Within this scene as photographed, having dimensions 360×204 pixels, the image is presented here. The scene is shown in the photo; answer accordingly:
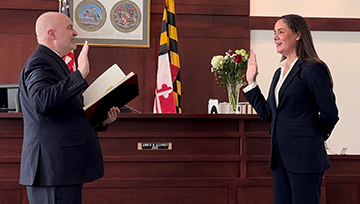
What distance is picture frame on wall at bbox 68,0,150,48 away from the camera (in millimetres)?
5871

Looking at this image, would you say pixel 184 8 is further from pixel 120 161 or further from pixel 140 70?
pixel 120 161

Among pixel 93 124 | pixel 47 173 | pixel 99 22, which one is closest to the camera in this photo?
pixel 47 173

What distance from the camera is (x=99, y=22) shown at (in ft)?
19.4

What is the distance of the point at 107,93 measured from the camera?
2.30 metres

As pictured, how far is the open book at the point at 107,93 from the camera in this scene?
231cm

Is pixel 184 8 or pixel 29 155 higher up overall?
pixel 184 8

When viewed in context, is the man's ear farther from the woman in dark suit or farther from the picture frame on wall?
the picture frame on wall

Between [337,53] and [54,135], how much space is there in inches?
203

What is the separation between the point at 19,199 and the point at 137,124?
105 cm

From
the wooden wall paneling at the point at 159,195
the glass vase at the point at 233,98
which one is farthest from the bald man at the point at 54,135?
the glass vase at the point at 233,98

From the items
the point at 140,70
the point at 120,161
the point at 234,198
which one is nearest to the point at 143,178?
the point at 120,161

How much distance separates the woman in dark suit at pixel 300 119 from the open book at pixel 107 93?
83 cm

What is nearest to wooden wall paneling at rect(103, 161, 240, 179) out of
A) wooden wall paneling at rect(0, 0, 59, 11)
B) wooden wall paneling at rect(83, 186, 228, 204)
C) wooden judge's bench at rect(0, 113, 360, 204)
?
wooden judge's bench at rect(0, 113, 360, 204)

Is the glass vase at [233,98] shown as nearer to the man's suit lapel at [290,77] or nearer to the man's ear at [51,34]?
the man's suit lapel at [290,77]
